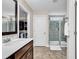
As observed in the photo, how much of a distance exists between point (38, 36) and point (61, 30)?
5.92 ft

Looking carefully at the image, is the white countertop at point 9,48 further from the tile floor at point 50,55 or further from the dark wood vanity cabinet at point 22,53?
the tile floor at point 50,55

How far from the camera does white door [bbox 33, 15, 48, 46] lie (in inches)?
318

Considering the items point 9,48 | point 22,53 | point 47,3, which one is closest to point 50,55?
point 47,3

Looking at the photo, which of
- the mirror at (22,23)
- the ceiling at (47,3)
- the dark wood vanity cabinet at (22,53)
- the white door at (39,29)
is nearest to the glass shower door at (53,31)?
the white door at (39,29)

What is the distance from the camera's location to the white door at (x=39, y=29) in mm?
8078

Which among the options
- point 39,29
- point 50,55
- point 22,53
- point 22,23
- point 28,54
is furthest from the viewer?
point 39,29

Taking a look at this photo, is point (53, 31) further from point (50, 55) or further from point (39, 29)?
point (50, 55)

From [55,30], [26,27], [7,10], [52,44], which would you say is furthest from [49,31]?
[7,10]

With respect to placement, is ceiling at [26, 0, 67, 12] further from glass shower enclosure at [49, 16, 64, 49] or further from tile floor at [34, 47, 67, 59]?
tile floor at [34, 47, 67, 59]

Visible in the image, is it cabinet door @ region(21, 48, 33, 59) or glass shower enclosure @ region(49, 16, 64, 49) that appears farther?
glass shower enclosure @ region(49, 16, 64, 49)

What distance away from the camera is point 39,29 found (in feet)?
26.7

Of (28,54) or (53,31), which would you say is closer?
(28,54)

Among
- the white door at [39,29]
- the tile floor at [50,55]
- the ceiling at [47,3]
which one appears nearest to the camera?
the tile floor at [50,55]

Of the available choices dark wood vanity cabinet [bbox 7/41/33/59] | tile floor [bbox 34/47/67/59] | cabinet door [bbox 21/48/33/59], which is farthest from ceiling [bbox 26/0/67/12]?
dark wood vanity cabinet [bbox 7/41/33/59]
